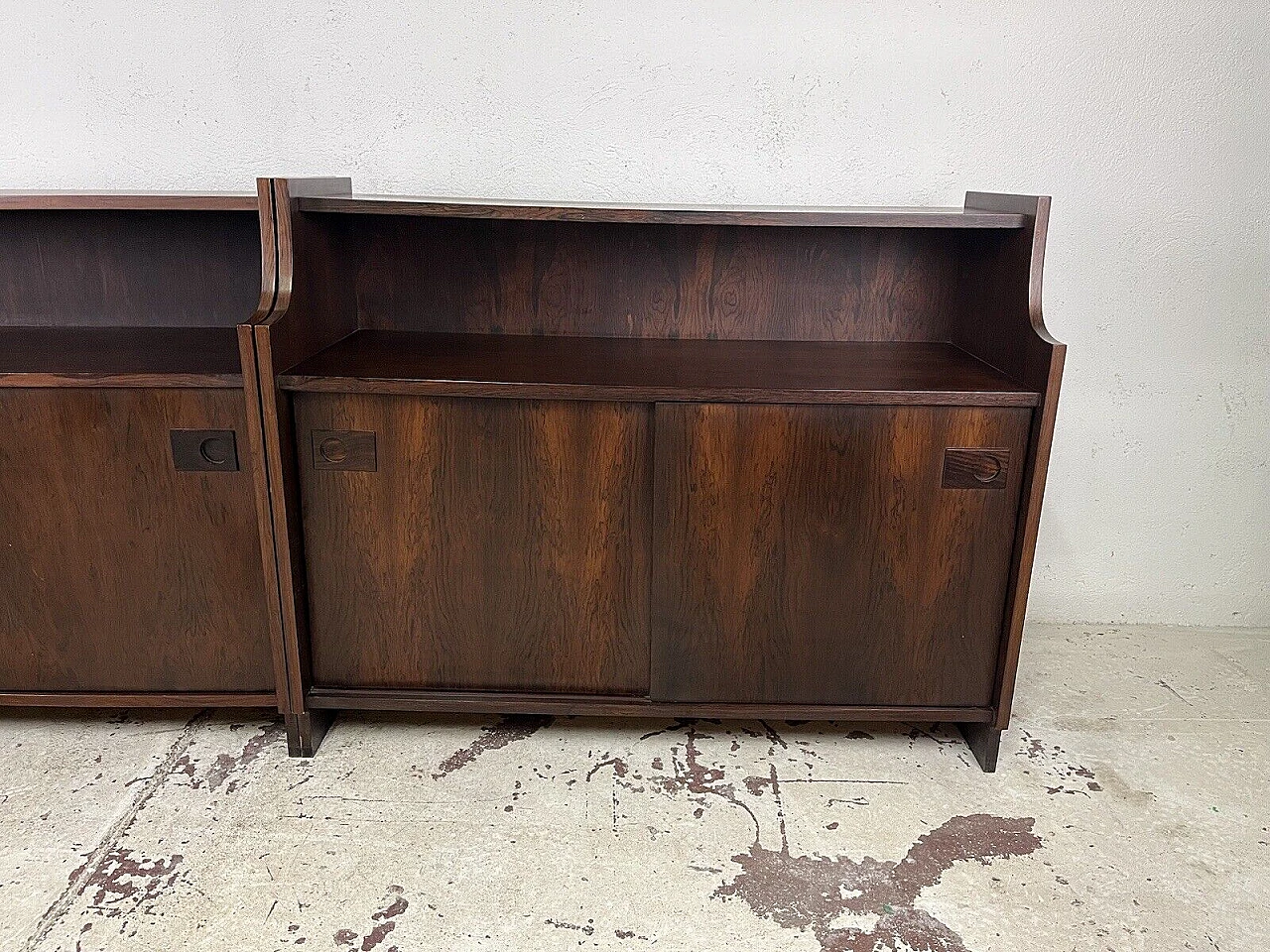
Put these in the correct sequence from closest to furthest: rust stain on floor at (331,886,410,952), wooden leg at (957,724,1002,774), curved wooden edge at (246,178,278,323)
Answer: rust stain on floor at (331,886,410,952)
curved wooden edge at (246,178,278,323)
wooden leg at (957,724,1002,774)

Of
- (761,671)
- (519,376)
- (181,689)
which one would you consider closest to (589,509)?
(519,376)

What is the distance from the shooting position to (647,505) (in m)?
1.68

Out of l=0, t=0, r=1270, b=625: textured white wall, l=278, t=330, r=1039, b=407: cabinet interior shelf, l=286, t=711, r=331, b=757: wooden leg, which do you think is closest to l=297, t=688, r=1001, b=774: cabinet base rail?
l=286, t=711, r=331, b=757: wooden leg

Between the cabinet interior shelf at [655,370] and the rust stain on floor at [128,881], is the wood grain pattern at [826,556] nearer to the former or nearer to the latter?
the cabinet interior shelf at [655,370]

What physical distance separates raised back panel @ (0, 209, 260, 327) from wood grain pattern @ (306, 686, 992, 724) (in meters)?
0.88

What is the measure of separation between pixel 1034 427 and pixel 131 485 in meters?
1.61

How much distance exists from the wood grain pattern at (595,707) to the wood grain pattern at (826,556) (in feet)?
0.07

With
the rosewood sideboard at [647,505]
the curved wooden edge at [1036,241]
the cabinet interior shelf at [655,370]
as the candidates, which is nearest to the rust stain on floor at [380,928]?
the rosewood sideboard at [647,505]

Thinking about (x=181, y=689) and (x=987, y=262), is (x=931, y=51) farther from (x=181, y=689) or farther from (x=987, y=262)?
(x=181, y=689)

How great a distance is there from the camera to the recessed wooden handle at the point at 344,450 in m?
1.65

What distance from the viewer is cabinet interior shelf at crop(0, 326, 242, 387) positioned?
1.59m

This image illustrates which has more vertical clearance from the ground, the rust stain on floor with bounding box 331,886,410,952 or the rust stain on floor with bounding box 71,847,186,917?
the rust stain on floor with bounding box 331,886,410,952

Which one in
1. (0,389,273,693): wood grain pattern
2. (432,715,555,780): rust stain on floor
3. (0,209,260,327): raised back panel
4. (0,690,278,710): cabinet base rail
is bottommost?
(432,715,555,780): rust stain on floor

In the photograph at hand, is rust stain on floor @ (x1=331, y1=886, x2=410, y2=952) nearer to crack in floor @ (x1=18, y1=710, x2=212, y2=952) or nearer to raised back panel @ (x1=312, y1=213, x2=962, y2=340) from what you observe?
crack in floor @ (x1=18, y1=710, x2=212, y2=952)
